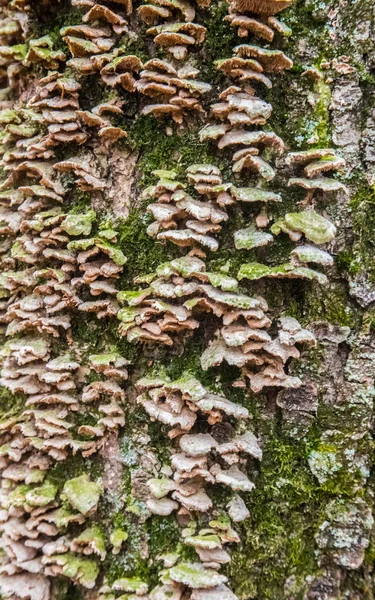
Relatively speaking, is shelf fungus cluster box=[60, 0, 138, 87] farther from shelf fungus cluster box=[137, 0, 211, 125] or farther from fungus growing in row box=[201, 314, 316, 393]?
fungus growing in row box=[201, 314, 316, 393]

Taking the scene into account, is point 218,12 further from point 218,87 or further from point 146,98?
point 146,98

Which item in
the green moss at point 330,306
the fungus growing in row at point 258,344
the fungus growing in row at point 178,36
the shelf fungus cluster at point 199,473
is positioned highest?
the fungus growing in row at point 178,36

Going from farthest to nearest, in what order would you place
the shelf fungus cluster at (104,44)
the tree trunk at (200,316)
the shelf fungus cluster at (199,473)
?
the shelf fungus cluster at (104,44), the tree trunk at (200,316), the shelf fungus cluster at (199,473)

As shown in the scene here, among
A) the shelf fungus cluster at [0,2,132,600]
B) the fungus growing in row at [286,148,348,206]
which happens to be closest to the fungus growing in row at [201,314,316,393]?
the fungus growing in row at [286,148,348,206]

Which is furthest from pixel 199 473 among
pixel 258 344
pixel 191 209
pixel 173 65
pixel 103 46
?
pixel 103 46

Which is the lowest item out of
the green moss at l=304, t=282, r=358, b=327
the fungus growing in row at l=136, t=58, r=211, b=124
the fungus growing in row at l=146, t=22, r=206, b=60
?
the green moss at l=304, t=282, r=358, b=327

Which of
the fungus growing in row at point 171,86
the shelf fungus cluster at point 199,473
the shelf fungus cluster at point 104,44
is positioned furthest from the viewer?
the shelf fungus cluster at point 104,44

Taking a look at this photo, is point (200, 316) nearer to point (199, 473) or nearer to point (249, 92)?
point (199, 473)

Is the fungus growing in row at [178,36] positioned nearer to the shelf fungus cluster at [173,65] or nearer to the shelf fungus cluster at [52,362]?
the shelf fungus cluster at [173,65]

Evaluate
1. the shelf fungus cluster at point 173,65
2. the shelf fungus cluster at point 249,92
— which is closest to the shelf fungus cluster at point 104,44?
the shelf fungus cluster at point 173,65

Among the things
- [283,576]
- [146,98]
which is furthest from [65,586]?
[146,98]
